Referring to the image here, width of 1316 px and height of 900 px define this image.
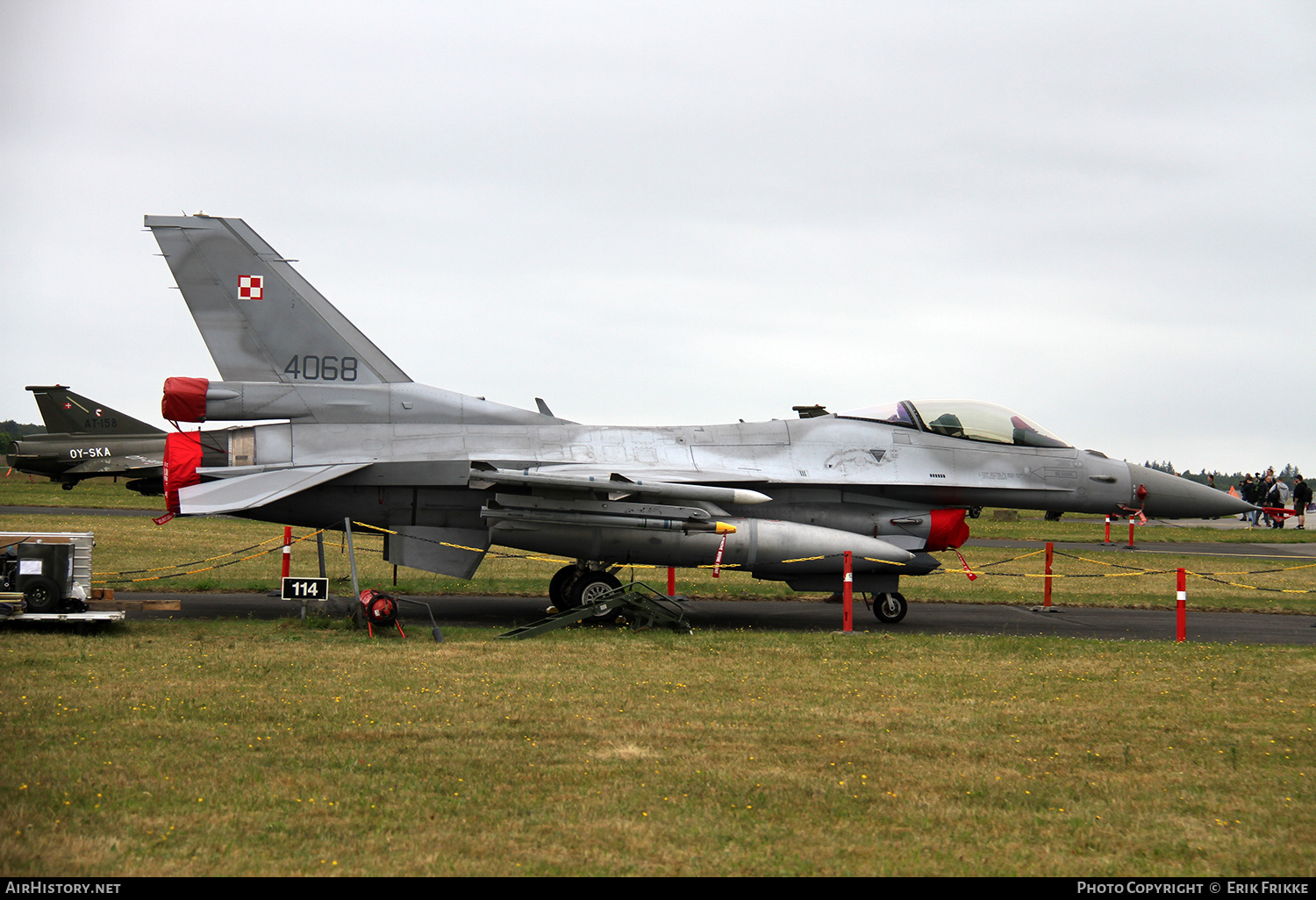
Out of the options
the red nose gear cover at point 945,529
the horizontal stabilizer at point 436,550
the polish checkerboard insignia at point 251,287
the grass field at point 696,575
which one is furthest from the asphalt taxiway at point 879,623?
the polish checkerboard insignia at point 251,287

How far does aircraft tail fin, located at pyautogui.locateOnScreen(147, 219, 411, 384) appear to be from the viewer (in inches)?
536

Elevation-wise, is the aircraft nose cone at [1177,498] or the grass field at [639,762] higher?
the aircraft nose cone at [1177,498]

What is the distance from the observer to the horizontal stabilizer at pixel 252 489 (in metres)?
12.1

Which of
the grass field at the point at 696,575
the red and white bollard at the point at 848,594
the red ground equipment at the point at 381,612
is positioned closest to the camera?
the red ground equipment at the point at 381,612

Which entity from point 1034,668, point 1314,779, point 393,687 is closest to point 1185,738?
point 1314,779

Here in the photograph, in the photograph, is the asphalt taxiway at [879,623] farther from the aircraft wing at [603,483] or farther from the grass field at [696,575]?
the aircraft wing at [603,483]

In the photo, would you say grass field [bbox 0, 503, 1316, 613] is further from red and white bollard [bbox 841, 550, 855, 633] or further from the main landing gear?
red and white bollard [bbox 841, 550, 855, 633]

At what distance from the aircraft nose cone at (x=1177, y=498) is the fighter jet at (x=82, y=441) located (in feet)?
91.0

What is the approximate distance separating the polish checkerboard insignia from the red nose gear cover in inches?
386

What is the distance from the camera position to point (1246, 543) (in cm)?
2933

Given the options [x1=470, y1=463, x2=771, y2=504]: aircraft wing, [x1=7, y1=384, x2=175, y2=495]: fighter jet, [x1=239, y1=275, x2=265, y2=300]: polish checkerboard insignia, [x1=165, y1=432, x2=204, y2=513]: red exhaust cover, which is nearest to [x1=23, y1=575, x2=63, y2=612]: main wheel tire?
[x1=165, y1=432, x2=204, y2=513]: red exhaust cover

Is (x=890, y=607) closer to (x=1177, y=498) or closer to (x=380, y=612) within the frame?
(x=1177, y=498)

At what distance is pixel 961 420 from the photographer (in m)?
15.1

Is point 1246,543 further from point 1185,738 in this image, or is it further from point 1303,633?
point 1185,738
